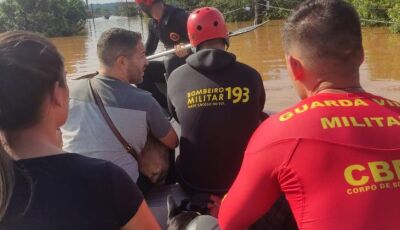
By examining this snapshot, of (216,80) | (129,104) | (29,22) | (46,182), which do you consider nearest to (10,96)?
(46,182)

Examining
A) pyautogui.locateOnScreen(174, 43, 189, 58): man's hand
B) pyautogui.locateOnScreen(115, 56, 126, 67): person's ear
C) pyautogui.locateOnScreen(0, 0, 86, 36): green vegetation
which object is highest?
pyautogui.locateOnScreen(115, 56, 126, 67): person's ear

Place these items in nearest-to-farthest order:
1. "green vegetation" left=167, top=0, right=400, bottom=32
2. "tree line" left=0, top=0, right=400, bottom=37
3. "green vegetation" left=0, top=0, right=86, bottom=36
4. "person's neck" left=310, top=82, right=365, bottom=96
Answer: "person's neck" left=310, top=82, right=365, bottom=96, "green vegetation" left=167, top=0, right=400, bottom=32, "tree line" left=0, top=0, right=400, bottom=37, "green vegetation" left=0, top=0, right=86, bottom=36

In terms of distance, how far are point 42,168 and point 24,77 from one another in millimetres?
260

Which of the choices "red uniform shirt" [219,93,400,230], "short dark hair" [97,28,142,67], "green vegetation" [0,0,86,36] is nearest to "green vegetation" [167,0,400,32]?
"short dark hair" [97,28,142,67]

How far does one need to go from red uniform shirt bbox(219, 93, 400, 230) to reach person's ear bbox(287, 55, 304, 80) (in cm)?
18

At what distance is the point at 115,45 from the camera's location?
3018 mm

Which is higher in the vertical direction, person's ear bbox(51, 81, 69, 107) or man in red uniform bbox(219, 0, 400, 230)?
person's ear bbox(51, 81, 69, 107)

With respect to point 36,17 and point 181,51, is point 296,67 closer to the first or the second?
point 181,51

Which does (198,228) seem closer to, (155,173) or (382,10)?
(155,173)

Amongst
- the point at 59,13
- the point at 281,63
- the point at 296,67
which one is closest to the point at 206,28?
the point at 296,67

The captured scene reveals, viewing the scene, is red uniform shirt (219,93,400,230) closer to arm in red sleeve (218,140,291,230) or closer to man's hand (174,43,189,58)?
arm in red sleeve (218,140,291,230)

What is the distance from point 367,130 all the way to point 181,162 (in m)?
1.75

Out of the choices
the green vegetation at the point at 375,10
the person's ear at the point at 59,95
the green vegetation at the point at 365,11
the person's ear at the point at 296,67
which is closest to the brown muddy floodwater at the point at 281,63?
the green vegetation at the point at 365,11

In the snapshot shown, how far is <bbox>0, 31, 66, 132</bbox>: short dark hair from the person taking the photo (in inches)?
51.3
